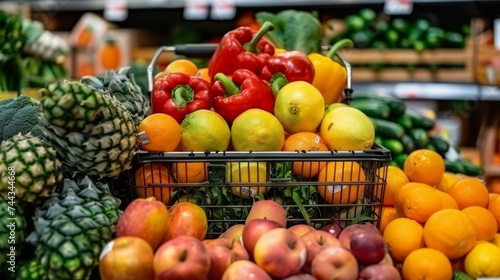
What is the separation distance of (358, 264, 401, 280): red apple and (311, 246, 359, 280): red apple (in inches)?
0.6

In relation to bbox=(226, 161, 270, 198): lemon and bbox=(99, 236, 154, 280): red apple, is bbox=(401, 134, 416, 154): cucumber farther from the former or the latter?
bbox=(99, 236, 154, 280): red apple

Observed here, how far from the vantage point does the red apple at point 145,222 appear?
38.4 inches

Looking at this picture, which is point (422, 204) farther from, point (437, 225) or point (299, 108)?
point (299, 108)

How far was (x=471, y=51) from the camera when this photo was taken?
3.34m

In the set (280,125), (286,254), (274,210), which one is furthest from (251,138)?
(286,254)

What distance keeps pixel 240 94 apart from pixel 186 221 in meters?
0.41

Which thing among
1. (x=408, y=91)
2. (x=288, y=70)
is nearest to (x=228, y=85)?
(x=288, y=70)

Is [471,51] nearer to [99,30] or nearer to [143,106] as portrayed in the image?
[99,30]


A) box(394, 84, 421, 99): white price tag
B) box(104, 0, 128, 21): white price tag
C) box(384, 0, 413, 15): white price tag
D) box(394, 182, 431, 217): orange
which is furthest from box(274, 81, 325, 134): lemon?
box(104, 0, 128, 21): white price tag

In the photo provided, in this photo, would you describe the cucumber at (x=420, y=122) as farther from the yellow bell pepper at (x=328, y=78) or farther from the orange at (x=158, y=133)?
the orange at (x=158, y=133)

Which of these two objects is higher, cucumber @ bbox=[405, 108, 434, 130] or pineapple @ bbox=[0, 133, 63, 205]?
pineapple @ bbox=[0, 133, 63, 205]

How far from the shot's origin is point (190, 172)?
1180mm

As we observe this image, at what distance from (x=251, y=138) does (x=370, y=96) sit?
1.38 metres

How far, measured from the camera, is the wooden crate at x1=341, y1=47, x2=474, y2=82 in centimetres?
341
